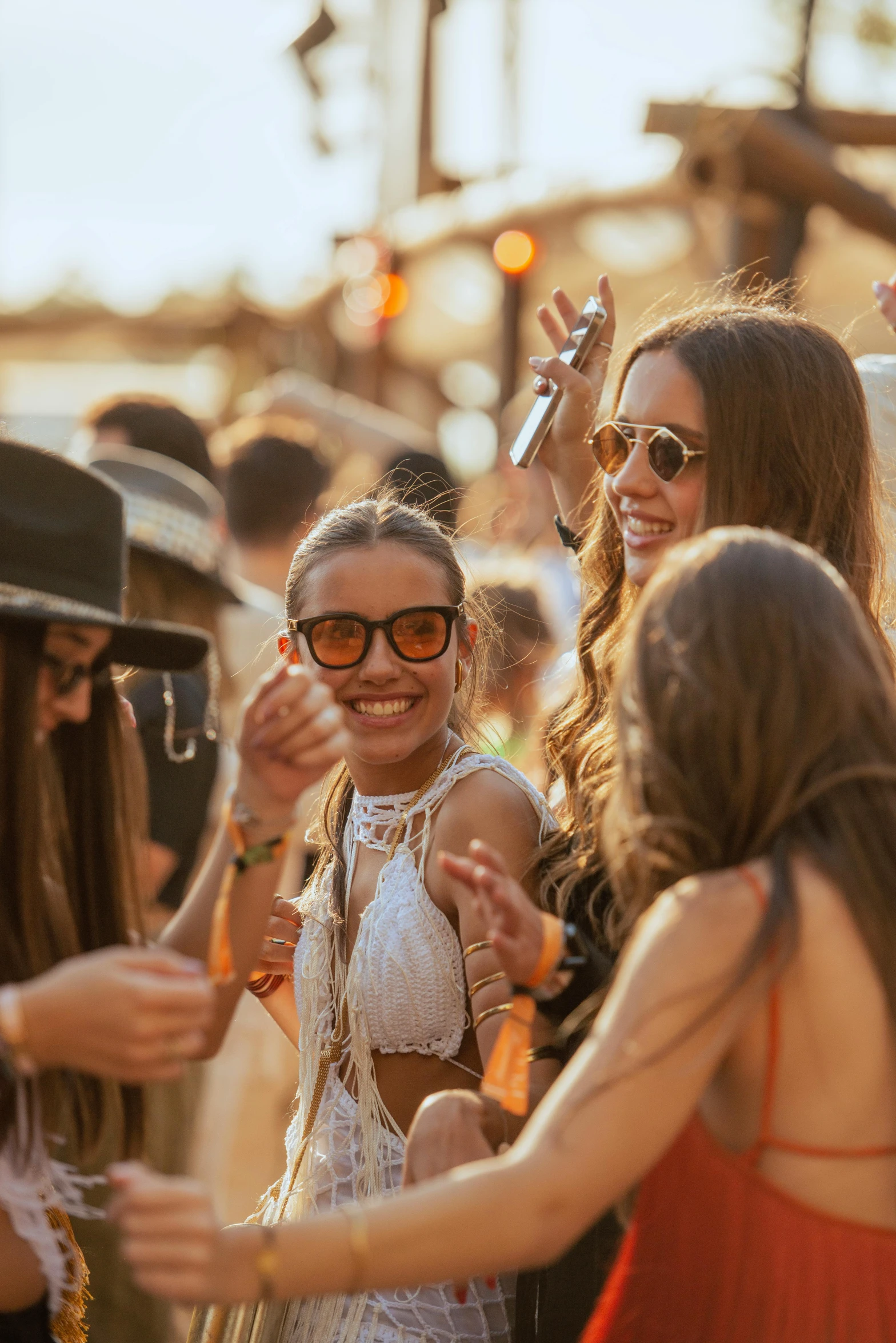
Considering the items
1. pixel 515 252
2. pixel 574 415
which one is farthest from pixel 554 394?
pixel 515 252

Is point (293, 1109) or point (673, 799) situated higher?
point (673, 799)

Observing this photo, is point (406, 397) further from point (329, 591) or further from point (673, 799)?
point (673, 799)

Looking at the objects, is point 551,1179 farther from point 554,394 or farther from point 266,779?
point 554,394

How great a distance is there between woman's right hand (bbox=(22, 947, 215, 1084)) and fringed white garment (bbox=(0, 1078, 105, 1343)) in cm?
22

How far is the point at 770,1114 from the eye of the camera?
157cm

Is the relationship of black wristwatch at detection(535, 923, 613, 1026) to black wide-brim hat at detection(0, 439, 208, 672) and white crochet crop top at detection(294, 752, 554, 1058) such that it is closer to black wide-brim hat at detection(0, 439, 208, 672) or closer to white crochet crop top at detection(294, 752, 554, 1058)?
white crochet crop top at detection(294, 752, 554, 1058)

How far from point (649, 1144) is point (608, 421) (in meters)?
1.30

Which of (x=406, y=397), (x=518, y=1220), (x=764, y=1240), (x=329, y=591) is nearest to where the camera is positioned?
(x=518, y=1220)

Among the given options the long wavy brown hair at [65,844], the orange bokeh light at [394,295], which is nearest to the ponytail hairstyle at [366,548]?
the long wavy brown hair at [65,844]

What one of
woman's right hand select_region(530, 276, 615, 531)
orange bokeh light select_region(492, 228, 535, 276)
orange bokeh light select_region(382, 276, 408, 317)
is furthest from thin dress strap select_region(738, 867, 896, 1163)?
orange bokeh light select_region(382, 276, 408, 317)

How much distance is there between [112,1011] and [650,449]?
4.22ft

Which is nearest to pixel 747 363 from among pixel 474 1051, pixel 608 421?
pixel 608 421

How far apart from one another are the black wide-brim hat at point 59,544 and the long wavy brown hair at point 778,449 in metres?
0.76

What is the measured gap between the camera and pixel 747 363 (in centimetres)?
232
